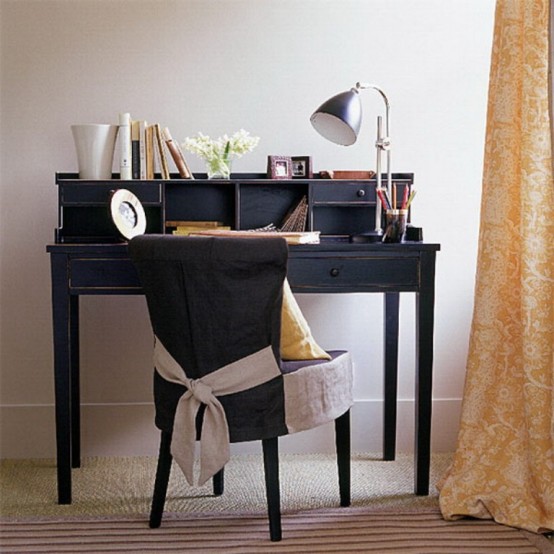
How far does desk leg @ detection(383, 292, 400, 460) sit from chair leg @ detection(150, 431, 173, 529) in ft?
3.30

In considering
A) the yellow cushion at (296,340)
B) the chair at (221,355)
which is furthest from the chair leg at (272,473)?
the yellow cushion at (296,340)

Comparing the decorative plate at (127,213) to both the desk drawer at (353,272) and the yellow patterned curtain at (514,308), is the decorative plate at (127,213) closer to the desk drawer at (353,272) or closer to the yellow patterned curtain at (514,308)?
the desk drawer at (353,272)

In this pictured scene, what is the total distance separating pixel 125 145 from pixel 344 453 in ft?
4.04

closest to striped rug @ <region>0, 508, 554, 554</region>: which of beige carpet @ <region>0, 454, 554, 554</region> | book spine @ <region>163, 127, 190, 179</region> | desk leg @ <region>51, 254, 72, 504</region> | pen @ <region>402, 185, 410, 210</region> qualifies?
beige carpet @ <region>0, 454, 554, 554</region>

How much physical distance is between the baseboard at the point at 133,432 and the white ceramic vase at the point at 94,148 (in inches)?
35.2

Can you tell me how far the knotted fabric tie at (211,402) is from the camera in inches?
97.0

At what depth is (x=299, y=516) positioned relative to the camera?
277 centimetres

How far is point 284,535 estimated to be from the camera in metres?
2.61

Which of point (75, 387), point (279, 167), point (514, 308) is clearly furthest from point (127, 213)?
point (514, 308)

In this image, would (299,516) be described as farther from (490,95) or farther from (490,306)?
(490,95)

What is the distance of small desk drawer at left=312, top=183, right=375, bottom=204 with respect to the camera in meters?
3.14

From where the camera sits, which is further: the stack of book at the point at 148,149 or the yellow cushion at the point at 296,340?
the stack of book at the point at 148,149

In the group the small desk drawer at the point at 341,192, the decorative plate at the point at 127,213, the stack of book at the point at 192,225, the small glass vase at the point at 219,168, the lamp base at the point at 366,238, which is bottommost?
the lamp base at the point at 366,238

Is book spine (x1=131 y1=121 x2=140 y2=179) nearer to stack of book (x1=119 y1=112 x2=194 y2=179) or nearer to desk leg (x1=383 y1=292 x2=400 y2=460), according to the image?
stack of book (x1=119 y1=112 x2=194 y2=179)
